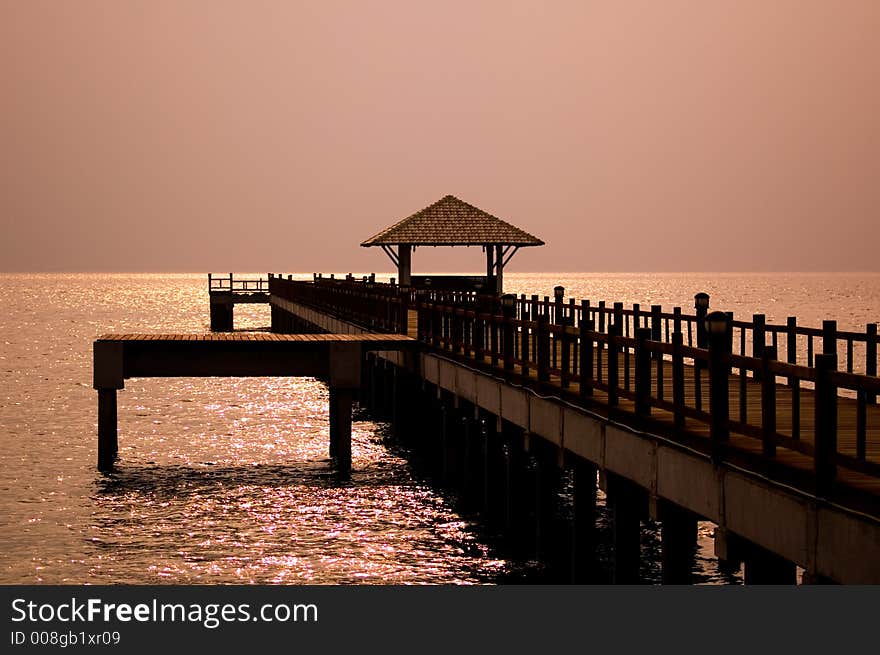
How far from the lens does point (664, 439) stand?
14.6 m

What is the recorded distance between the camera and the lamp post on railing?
13.1m

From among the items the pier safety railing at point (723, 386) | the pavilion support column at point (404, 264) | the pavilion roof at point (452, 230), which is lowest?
the pier safety railing at point (723, 386)

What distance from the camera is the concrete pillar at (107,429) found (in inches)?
1171

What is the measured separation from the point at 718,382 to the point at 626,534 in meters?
4.46

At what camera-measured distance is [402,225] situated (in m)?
52.4

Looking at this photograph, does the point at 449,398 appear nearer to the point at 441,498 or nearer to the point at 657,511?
the point at 441,498

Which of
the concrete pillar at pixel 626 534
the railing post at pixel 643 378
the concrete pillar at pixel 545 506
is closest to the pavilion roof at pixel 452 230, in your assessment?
the concrete pillar at pixel 545 506

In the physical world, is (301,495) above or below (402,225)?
below

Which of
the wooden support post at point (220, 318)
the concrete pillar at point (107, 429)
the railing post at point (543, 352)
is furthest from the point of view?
the wooden support post at point (220, 318)

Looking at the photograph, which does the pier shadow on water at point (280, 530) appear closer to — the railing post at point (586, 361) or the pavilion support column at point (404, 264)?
the railing post at point (586, 361)

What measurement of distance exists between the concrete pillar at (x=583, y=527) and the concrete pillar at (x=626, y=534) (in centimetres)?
212
